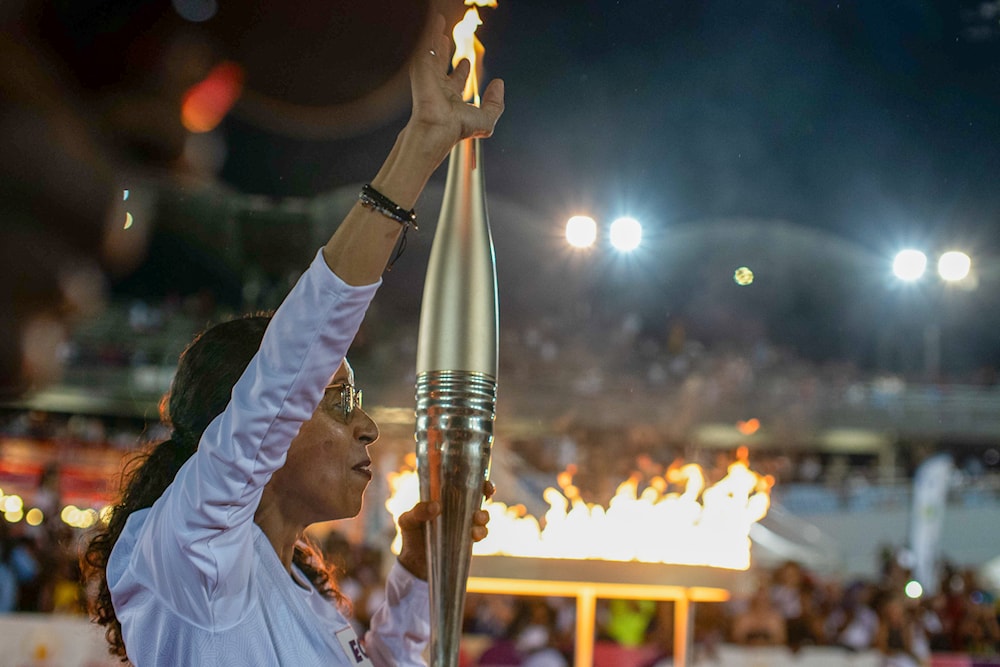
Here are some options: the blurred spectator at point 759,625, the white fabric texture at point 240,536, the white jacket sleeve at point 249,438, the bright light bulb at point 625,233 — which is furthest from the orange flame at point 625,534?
the white jacket sleeve at point 249,438

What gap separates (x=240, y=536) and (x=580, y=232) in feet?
10.2

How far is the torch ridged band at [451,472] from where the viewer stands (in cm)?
94

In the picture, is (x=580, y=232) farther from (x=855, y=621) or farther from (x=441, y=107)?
(x=855, y=621)

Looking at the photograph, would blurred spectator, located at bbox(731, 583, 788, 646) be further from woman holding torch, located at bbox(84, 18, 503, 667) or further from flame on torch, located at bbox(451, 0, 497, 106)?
flame on torch, located at bbox(451, 0, 497, 106)

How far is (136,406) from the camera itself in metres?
11.7

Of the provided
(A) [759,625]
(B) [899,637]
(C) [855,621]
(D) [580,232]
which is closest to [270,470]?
(D) [580,232]

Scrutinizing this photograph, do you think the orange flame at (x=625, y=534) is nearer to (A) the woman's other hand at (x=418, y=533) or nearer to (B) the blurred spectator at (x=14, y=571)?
(A) the woman's other hand at (x=418, y=533)

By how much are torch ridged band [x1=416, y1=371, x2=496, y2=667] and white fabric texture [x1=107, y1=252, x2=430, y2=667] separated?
113 mm

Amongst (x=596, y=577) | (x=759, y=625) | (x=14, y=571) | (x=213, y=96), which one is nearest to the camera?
(x=213, y=96)

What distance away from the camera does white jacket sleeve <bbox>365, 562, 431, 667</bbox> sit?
5.02 feet

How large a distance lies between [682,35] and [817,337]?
9.86 meters

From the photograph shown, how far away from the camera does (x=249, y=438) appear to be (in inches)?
38.5

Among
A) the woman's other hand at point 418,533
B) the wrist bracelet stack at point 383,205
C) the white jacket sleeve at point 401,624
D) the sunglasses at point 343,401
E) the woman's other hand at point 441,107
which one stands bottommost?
the white jacket sleeve at point 401,624

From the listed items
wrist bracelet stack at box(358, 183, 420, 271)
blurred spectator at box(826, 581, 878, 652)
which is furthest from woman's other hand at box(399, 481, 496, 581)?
blurred spectator at box(826, 581, 878, 652)
